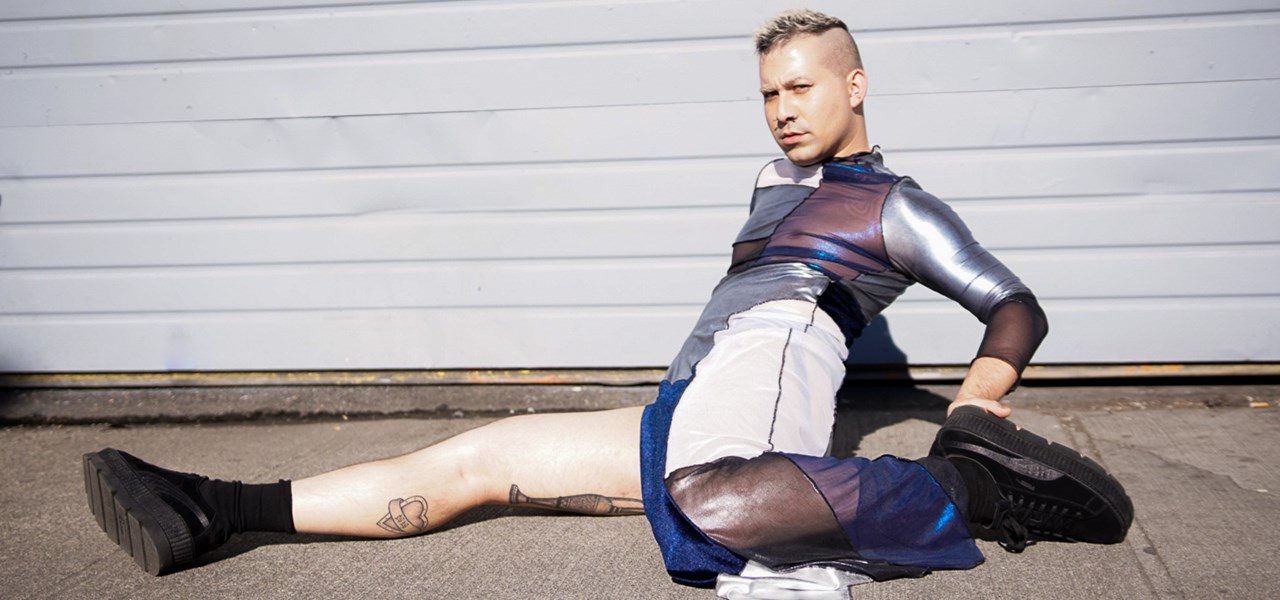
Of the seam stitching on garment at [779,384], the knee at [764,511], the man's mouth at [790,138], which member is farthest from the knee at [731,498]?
the man's mouth at [790,138]

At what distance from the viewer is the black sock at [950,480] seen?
259cm

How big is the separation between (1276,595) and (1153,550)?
0.32 meters

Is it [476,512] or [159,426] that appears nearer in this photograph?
[476,512]

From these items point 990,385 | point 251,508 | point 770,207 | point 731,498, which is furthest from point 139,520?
point 990,385

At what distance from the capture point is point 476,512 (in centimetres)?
318

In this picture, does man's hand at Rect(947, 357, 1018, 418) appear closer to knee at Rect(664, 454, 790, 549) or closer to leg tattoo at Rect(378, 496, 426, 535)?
knee at Rect(664, 454, 790, 549)

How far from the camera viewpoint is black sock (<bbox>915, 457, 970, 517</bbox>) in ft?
8.51

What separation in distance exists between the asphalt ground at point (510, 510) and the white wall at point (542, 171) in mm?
182

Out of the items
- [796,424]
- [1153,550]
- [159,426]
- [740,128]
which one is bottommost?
[159,426]

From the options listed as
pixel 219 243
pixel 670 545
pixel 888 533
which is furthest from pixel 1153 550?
pixel 219 243

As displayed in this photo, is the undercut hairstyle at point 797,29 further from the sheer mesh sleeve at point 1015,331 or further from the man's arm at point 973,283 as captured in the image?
the sheer mesh sleeve at point 1015,331

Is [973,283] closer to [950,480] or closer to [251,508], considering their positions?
[950,480]

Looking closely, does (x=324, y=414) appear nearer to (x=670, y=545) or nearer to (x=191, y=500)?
(x=191, y=500)

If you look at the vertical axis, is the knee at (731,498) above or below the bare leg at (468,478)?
above
